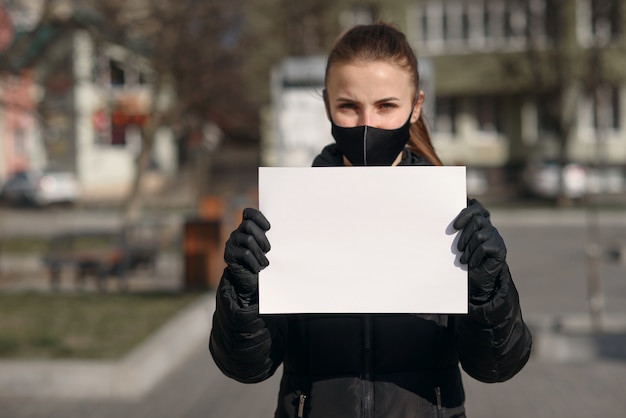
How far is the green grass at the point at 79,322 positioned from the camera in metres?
8.15

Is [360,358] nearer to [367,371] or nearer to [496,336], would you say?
[367,371]

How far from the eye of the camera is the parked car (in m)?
36.2

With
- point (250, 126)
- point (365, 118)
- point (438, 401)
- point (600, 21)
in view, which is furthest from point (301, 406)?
point (250, 126)

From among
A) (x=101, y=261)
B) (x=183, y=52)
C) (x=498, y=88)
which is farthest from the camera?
(x=498, y=88)

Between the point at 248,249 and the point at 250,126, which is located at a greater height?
the point at 250,126

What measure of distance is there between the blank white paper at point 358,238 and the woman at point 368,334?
60mm

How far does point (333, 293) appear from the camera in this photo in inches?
89.7

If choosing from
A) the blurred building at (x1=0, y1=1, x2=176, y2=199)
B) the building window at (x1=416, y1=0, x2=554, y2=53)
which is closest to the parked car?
the blurred building at (x1=0, y1=1, x2=176, y2=199)

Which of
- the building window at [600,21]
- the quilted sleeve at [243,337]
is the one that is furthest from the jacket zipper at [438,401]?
the building window at [600,21]

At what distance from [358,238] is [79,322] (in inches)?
314

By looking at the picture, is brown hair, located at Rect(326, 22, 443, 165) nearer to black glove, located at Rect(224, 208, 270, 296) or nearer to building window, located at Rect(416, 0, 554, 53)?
black glove, located at Rect(224, 208, 270, 296)

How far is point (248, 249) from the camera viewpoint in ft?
7.08

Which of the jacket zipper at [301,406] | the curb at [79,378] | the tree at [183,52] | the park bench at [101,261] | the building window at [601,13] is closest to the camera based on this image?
the jacket zipper at [301,406]

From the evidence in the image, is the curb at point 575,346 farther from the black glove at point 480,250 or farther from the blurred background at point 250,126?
the black glove at point 480,250
